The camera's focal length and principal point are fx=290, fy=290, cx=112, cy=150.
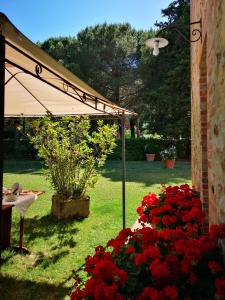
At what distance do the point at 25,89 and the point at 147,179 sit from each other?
5870mm

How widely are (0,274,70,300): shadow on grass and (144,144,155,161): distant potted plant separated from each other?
44.6 ft

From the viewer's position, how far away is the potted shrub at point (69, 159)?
18.2 ft

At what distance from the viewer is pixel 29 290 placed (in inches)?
118

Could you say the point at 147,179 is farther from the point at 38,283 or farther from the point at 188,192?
the point at 38,283

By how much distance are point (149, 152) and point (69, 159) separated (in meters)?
11.3

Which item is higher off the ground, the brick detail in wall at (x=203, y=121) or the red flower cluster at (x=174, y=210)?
the brick detail in wall at (x=203, y=121)

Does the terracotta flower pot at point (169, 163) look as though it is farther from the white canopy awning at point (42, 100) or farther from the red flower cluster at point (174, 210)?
the red flower cluster at point (174, 210)

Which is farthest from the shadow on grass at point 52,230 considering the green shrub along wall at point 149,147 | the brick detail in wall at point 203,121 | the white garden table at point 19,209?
the green shrub along wall at point 149,147

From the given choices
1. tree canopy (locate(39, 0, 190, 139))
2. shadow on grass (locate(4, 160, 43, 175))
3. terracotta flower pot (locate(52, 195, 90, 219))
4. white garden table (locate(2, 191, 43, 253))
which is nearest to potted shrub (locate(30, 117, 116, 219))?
terracotta flower pot (locate(52, 195, 90, 219))

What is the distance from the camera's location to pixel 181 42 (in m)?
15.5

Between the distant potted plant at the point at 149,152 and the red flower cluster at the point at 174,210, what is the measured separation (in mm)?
11983

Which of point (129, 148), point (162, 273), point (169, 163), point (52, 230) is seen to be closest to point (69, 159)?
point (52, 230)

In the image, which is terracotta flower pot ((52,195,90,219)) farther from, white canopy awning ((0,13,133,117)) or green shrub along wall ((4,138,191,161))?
green shrub along wall ((4,138,191,161))

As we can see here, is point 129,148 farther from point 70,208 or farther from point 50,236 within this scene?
point 50,236
